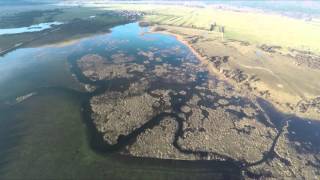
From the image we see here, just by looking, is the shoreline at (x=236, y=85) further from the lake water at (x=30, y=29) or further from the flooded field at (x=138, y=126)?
the lake water at (x=30, y=29)

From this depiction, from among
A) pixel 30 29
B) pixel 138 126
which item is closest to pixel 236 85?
pixel 138 126

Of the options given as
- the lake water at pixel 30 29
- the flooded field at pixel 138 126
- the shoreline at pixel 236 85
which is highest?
the lake water at pixel 30 29

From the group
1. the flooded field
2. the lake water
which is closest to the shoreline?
the flooded field

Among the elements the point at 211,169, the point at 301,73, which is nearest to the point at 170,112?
the point at 211,169

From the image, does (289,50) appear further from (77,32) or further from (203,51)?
(77,32)

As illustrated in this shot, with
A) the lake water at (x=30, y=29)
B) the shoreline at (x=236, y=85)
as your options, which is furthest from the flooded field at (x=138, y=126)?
the lake water at (x=30, y=29)

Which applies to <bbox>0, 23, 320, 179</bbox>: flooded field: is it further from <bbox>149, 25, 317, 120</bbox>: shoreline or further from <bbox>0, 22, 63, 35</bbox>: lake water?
<bbox>0, 22, 63, 35</bbox>: lake water

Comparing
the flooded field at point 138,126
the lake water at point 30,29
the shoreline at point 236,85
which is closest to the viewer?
the flooded field at point 138,126

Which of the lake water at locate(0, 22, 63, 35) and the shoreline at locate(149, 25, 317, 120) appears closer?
the shoreline at locate(149, 25, 317, 120)
